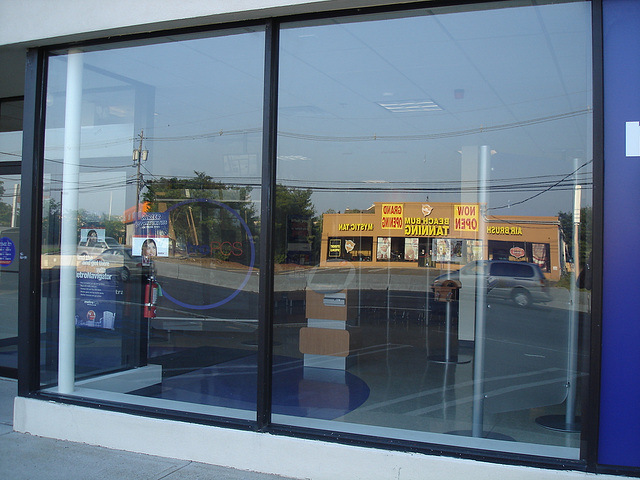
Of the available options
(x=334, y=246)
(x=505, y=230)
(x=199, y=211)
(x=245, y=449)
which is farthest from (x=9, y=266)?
(x=505, y=230)

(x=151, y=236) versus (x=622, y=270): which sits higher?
(x=151, y=236)

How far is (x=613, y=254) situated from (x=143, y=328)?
467 cm

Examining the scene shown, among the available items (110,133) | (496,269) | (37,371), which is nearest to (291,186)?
(110,133)

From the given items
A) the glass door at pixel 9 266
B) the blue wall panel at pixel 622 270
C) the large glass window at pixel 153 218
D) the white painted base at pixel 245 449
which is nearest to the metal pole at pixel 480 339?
the white painted base at pixel 245 449

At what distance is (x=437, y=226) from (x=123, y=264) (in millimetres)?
4452

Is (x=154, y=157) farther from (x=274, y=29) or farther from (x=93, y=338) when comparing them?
(x=274, y=29)

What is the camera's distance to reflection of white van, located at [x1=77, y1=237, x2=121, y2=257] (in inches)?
211

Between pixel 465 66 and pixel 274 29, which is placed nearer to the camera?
pixel 274 29

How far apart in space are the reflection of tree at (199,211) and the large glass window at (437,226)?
572 millimetres

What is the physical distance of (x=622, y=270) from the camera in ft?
11.0

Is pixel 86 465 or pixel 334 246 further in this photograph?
pixel 334 246

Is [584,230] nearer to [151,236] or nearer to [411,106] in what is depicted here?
[411,106]

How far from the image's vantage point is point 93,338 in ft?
17.9

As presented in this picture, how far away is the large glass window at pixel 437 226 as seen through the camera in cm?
454
